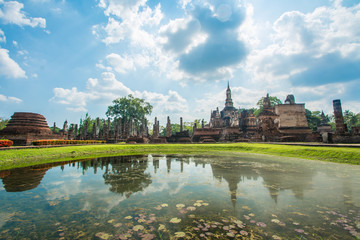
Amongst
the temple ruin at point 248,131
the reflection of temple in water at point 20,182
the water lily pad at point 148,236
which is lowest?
the water lily pad at point 148,236

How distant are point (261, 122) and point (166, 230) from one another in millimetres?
28461

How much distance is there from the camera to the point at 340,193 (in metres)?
4.07

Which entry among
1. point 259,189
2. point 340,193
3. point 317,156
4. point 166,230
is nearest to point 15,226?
point 166,230

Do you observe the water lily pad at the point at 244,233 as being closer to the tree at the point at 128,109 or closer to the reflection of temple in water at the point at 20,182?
the reflection of temple in water at the point at 20,182

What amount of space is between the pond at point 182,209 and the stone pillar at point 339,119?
19.8 meters

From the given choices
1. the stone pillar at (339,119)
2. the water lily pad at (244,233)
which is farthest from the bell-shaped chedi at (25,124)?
the stone pillar at (339,119)

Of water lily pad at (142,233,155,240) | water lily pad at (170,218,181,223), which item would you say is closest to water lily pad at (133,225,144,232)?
water lily pad at (142,233,155,240)

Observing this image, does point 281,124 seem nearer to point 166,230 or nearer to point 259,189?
point 259,189

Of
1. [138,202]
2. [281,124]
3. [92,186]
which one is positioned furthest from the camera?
[281,124]

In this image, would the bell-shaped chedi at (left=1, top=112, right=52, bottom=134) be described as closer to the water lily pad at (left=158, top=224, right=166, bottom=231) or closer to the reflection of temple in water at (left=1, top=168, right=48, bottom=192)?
the reflection of temple in water at (left=1, top=168, right=48, bottom=192)

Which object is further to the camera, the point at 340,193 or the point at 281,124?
the point at 281,124

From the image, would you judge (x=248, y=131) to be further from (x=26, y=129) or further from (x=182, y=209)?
(x=26, y=129)

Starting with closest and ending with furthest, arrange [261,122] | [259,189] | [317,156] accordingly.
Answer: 1. [259,189]
2. [317,156]
3. [261,122]

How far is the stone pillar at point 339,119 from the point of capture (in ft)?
64.4
